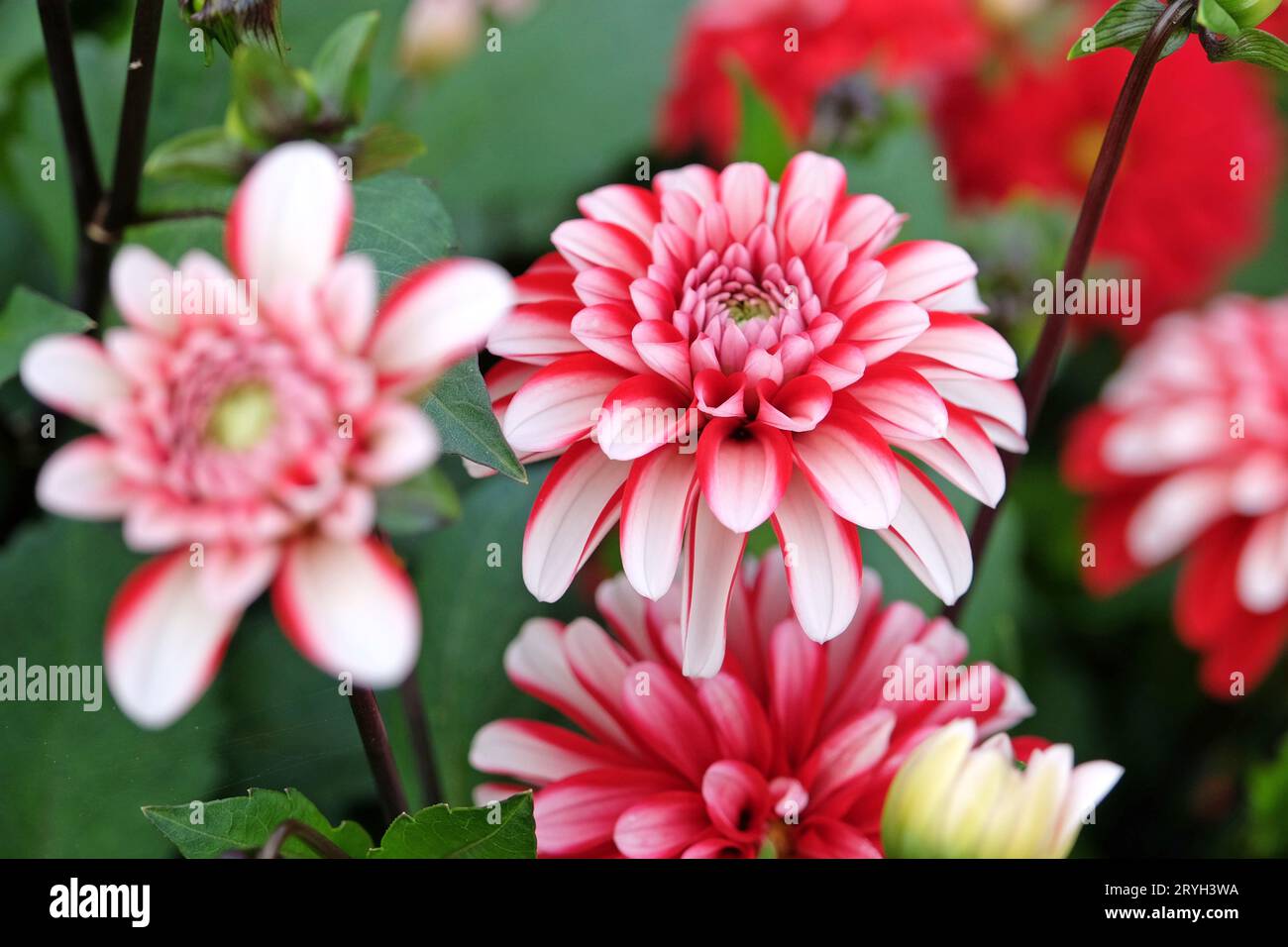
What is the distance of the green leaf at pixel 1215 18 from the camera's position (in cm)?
17

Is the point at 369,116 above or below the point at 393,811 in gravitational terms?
above

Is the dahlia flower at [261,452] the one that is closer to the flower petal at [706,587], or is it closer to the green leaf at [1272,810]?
the flower petal at [706,587]

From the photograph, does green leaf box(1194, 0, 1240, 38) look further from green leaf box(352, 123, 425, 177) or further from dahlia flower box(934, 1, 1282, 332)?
dahlia flower box(934, 1, 1282, 332)

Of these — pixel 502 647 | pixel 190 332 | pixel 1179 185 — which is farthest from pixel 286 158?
pixel 1179 185

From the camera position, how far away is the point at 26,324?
17 centimetres

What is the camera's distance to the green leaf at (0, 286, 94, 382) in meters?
0.17

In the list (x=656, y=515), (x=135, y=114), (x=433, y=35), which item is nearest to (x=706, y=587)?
(x=656, y=515)

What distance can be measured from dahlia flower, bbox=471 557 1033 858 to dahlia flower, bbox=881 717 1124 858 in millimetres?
15

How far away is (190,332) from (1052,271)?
0.24 meters

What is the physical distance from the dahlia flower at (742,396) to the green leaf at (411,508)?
32mm

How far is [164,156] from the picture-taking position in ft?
0.61

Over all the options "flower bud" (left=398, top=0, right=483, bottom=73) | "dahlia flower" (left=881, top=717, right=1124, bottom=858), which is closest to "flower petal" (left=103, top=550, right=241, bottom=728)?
"dahlia flower" (left=881, top=717, right=1124, bottom=858)
